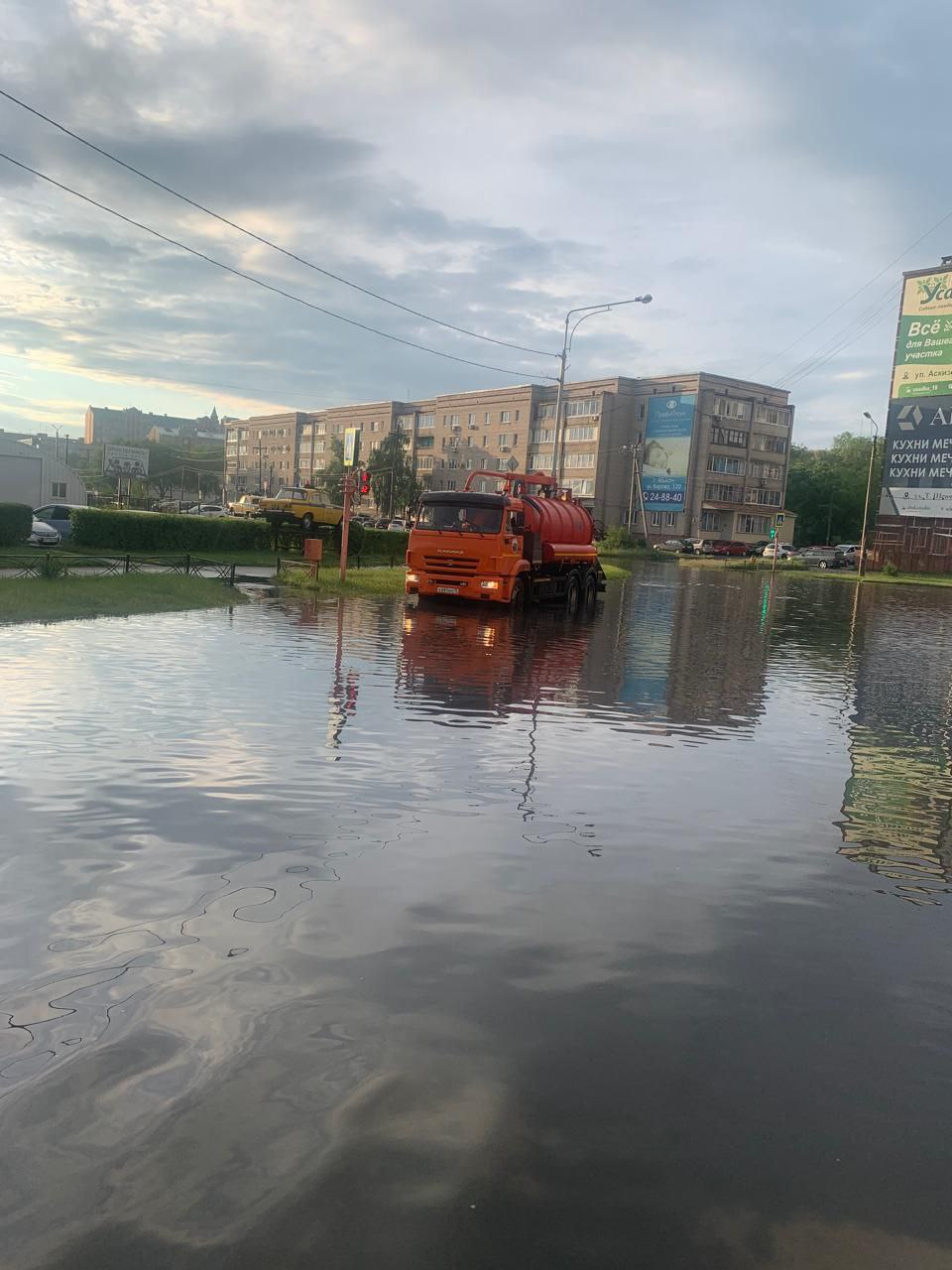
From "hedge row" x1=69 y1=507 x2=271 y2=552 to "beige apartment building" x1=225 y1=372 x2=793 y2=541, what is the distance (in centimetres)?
5286

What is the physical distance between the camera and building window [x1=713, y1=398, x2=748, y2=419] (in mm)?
99938

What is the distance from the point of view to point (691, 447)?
98875 millimetres

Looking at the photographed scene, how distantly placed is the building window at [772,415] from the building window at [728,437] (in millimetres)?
2594

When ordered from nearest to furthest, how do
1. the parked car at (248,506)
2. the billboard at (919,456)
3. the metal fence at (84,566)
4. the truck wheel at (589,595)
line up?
the metal fence at (84,566) < the truck wheel at (589,595) < the parked car at (248,506) < the billboard at (919,456)

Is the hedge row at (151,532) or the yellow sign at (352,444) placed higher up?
the yellow sign at (352,444)

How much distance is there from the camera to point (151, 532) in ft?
121

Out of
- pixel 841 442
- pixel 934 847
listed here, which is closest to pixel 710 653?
pixel 934 847

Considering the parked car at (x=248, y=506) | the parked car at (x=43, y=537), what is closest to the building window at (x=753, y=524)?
the parked car at (x=248, y=506)

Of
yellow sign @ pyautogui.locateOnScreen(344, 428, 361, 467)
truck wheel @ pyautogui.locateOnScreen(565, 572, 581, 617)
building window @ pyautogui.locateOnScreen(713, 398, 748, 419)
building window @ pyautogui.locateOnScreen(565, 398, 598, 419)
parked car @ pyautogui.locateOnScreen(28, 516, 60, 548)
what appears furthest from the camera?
building window @ pyautogui.locateOnScreen(565, 398, 598, 419)

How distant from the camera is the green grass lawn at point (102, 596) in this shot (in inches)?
687

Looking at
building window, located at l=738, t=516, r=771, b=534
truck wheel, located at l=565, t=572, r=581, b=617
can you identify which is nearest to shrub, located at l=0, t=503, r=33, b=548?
truck wheel, located at l=565, t=572, r=581, b=617

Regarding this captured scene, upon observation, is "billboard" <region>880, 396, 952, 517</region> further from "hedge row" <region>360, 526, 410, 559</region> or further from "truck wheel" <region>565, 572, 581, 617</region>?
"truck wheel" <region>565, 572, 581, 617</region>

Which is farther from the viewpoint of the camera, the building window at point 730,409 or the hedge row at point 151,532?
the building window at point 730,409

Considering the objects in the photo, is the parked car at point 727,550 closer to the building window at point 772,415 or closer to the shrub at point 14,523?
the building window at point 772,415
